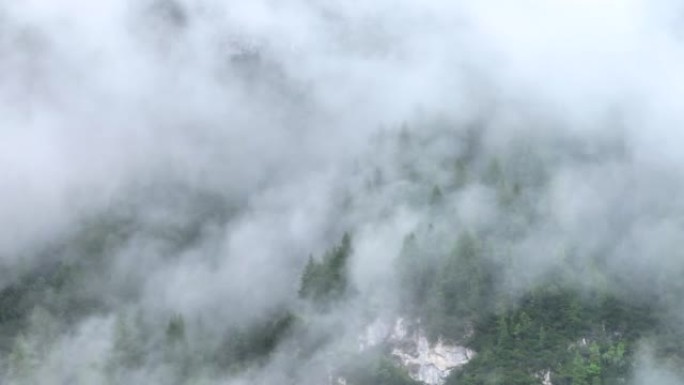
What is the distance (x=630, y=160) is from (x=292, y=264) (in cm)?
3194

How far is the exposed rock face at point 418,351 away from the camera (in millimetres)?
124188

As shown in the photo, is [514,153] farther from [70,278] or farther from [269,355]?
[70,278]

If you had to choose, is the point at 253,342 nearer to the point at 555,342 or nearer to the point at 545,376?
the point at 555,342

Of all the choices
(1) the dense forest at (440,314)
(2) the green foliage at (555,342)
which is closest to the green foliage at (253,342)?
(1) the dense forest at (440,314)

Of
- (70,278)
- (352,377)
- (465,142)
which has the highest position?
(465,142)

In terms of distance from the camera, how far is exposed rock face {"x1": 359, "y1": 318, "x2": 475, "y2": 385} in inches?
4889

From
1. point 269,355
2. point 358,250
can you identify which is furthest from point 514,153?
point 269,355

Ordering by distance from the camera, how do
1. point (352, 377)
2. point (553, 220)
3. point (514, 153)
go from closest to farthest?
point (352, 377) → point (553, 220) → point (514, 153)

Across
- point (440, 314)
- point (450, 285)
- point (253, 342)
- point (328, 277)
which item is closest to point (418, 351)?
point (440, 314)

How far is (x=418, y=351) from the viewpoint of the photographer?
12606 centimetres

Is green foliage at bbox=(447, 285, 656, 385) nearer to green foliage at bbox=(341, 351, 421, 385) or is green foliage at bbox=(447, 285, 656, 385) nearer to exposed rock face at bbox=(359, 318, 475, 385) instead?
exposed rock face at bbox=(359, 318, 475, 385)

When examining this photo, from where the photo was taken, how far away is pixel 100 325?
13725cm

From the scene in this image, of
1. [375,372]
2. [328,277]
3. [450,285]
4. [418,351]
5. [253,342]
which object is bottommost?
[375,372]

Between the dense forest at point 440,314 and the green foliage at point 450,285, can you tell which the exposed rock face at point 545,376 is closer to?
the dense forest at point 440,314
